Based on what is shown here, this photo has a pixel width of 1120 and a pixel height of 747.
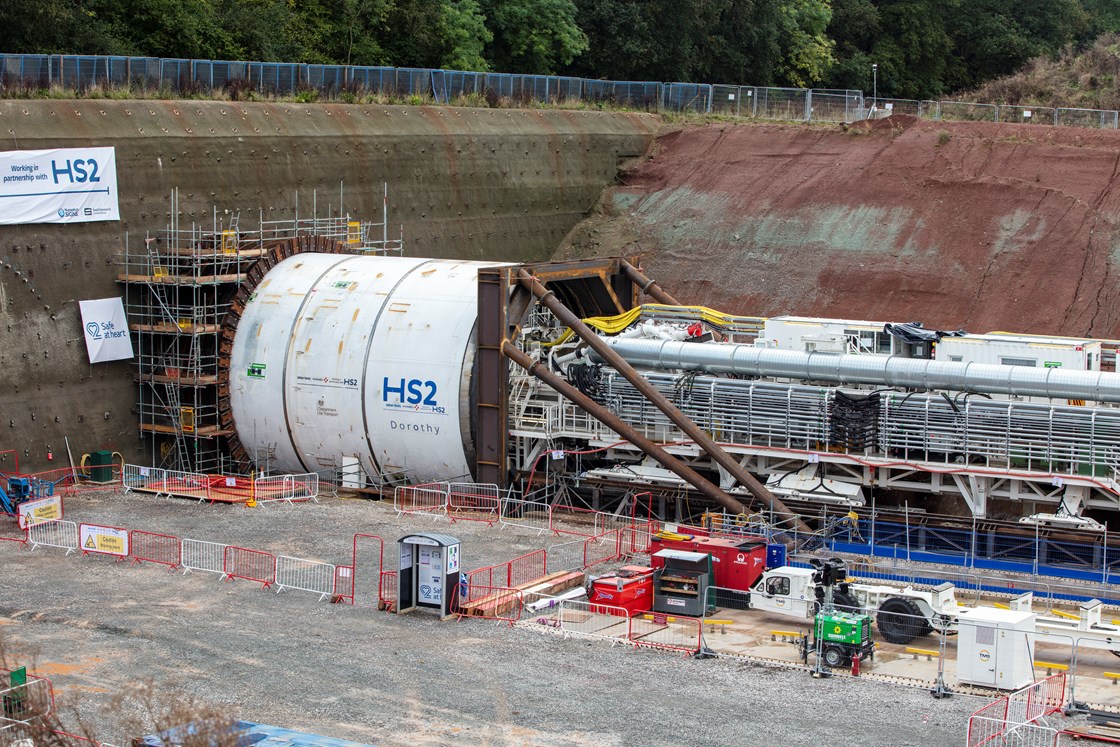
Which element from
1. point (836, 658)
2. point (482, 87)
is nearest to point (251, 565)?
point (836, 658)

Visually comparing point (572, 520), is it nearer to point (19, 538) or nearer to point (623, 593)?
point (623, 593)

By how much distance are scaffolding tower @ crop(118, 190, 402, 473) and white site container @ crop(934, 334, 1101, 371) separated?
1857 cm

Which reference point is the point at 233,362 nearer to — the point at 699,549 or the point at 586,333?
the point at 586,333

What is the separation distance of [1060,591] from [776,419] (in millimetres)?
8339

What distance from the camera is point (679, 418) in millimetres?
36656

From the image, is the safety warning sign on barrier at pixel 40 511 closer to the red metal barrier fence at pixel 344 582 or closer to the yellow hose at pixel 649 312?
the red metal barrier fence at pixel 344 582

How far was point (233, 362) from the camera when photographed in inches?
1666

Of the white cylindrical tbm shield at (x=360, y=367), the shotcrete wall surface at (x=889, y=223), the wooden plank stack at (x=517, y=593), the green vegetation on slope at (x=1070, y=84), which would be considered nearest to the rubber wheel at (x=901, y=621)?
the wooden plank stack at (x=517, y=593)

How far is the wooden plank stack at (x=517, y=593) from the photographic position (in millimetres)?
29453

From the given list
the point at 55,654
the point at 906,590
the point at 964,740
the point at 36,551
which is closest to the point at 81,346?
the point at 36,551

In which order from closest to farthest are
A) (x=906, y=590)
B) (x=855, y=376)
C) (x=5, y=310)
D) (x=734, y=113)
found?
(x=906, y=590) < (x=855, y=376) < (x=5, y=310) < (x=734, y=113)

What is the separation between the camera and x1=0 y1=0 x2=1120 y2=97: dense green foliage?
6075 centimetres

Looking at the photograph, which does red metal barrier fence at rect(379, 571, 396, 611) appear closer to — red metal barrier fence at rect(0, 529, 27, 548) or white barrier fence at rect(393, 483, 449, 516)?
white barrier fence at rect(393, 483, 449, 516)

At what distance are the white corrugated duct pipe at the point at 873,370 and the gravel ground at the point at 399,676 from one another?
1122 cm
